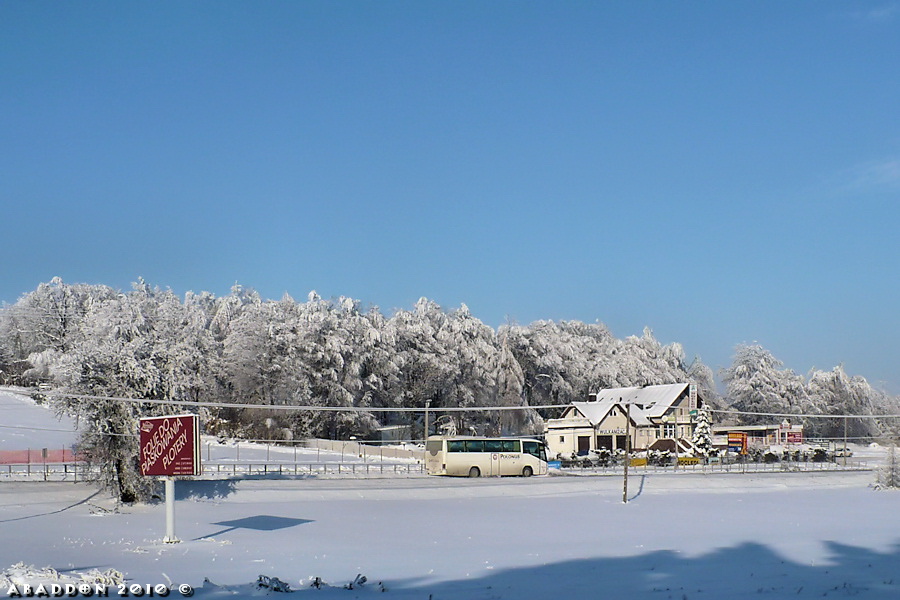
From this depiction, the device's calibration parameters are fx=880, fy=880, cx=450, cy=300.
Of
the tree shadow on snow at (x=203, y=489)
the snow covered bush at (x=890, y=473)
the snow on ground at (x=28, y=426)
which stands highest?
the snow on ground at (x=28, y=426)

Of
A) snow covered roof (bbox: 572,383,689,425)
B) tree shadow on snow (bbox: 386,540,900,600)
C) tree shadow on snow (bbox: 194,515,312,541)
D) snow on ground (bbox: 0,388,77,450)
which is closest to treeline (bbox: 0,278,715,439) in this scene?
snow on ground (bbox: 0,388,77,450)

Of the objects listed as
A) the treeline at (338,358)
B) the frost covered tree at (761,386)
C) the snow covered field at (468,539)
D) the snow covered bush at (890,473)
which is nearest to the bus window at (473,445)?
the snow covered field at (468,539)

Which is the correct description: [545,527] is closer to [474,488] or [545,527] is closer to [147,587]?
[474,488]

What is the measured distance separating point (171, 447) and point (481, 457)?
96.7ft

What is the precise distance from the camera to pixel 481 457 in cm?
5312

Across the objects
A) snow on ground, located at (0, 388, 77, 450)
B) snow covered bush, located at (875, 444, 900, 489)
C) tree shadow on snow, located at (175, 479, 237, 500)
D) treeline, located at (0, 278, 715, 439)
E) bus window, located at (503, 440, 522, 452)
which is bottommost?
snow covered bush, located at (875, 444, 900, 489)

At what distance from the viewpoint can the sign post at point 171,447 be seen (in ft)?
84.0

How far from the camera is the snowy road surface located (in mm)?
17812

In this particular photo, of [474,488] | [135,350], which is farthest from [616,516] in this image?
[135,350]

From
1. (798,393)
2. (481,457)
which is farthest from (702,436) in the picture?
(798,393)

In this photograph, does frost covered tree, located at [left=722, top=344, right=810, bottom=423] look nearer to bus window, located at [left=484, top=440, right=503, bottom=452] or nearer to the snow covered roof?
the snow covered roof

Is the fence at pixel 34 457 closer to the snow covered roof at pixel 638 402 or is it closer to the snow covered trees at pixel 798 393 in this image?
the snow covered roof at pixel 638 402

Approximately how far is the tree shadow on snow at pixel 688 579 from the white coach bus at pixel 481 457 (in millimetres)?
29918

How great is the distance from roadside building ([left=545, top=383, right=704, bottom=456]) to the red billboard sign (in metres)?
58.4
